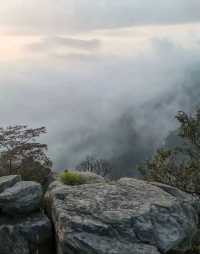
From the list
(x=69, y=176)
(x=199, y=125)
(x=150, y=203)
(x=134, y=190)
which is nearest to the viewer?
(x=150, y=203)

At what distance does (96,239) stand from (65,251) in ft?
4.10

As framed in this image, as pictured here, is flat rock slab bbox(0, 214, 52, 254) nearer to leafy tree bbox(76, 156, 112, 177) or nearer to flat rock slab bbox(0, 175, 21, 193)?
flat rock slab bbox(0, 175, 21, 193)

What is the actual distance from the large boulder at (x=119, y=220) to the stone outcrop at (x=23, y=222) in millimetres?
668

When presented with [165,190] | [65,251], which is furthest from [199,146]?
[65,251]

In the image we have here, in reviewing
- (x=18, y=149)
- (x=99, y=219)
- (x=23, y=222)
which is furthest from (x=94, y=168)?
(x=99, y=219)

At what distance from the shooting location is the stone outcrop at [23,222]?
1720 centimetres

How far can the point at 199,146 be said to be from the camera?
28.4 meters

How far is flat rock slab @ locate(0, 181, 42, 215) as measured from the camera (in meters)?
18.0

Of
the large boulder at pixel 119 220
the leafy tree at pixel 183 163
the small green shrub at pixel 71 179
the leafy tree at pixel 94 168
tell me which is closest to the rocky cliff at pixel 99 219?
the large boulder at pixel 119 220

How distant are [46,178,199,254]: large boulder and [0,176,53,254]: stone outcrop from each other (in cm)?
67

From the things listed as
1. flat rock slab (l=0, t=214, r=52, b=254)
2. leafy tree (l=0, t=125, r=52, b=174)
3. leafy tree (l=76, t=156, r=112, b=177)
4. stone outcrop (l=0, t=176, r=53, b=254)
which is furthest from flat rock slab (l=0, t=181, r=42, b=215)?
leafy tree (l=76, t=156, r=112, b=177)

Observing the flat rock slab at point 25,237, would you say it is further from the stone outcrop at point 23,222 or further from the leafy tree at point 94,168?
the leafy tree at point 94,168

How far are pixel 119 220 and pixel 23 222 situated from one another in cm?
413

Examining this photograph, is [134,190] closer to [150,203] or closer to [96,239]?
[150,203]
